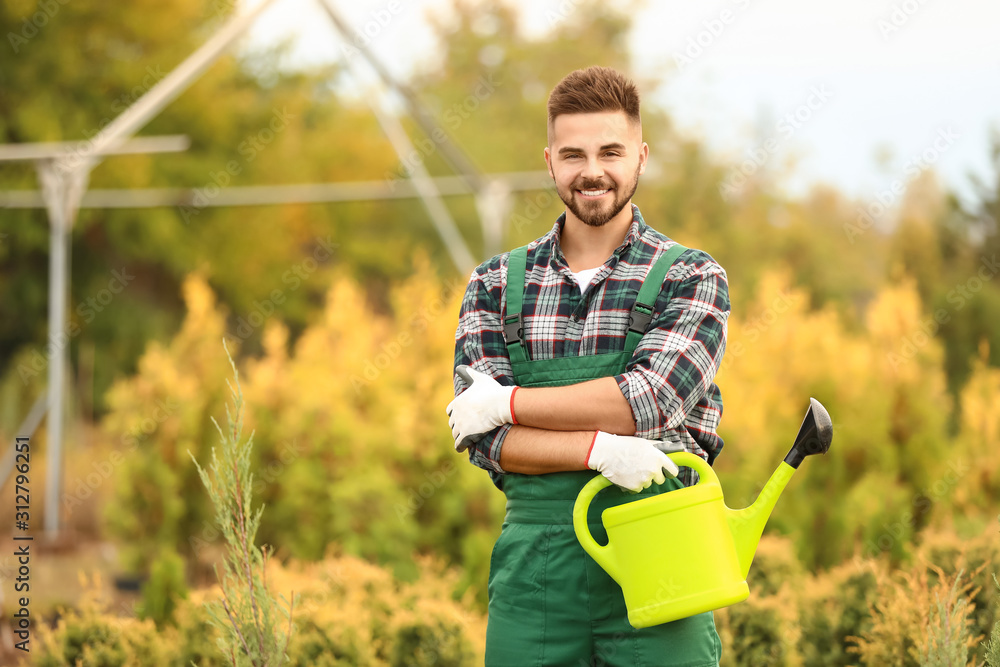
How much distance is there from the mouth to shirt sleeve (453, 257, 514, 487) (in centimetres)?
28

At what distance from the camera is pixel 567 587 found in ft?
6.42

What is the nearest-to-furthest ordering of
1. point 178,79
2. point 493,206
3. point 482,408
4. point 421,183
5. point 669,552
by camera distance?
point 669,552
point 482,408
point 178,79
point 421,183
point 493,206

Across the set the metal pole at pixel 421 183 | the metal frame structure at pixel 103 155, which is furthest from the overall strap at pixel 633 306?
the metal pole at pixel 421 183

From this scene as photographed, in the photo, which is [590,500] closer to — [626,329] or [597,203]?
[626,329]

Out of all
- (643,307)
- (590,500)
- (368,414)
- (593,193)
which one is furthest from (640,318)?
(368,414)

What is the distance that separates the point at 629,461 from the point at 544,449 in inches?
7.4

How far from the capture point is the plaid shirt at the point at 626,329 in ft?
6.26

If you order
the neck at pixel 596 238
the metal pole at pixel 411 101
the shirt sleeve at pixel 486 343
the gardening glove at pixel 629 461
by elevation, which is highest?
the metal pole at pixel 411 101

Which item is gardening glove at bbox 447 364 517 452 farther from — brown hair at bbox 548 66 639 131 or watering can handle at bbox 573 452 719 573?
brown hair at bbox 548 66 639 131

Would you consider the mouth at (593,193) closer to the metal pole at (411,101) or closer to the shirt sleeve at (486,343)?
the shirt sleeve at (486,343)

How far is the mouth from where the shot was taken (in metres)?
2.04

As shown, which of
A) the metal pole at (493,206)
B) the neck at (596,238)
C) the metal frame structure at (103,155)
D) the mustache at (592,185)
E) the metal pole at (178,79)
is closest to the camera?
the mustache at (592,185)

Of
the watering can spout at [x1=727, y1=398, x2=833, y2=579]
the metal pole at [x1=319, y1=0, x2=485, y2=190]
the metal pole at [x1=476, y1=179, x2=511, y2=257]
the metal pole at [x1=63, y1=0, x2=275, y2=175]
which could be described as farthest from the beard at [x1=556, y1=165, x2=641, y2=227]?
the metal pole at [x1=476, y1=179, x2=511, y2=257]

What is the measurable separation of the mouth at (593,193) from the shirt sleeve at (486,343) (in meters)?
0.28
